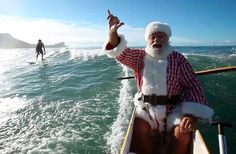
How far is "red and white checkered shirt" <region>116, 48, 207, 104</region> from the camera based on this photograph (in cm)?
403

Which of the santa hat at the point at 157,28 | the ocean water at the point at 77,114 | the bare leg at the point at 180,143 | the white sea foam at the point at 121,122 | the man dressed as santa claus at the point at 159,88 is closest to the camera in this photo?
Answer: the bare leg at the point at 180,143

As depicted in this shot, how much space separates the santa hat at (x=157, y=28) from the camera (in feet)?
13.6

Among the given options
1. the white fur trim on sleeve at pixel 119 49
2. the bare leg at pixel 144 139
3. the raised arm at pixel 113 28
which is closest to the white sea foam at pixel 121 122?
the bare leg at pixel 144 139

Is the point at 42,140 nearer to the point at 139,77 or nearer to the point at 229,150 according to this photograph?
the point at 139,77

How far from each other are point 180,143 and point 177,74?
0.96 m

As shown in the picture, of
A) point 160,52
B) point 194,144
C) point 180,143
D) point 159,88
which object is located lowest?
point 194,144

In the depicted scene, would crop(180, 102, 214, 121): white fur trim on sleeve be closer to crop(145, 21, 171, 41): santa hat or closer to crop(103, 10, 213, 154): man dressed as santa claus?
crop(103, 10, 213, 154): man dressed as santa claus

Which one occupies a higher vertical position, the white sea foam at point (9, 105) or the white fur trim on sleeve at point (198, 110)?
the white fur trim on sleeve at point (198, 110)

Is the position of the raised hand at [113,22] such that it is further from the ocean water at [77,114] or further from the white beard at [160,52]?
the ocean water at [77,114]

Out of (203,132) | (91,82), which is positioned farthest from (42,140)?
(91,82)

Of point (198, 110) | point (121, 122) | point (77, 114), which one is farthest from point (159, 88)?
point (77, 114)

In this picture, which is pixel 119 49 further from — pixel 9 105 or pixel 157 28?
pixel 9 105

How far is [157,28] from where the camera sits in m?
4.15

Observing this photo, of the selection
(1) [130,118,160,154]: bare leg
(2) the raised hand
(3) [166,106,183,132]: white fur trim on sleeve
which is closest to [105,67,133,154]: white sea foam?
(1) [130,118,160,154]: bare leg
